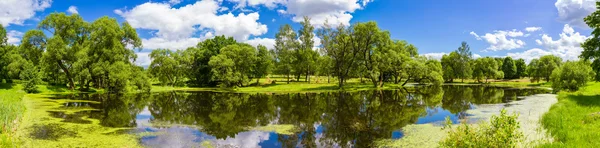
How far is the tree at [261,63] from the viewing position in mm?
83375

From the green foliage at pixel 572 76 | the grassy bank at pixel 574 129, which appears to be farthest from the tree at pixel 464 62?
the grassy bank at pixel 574 129

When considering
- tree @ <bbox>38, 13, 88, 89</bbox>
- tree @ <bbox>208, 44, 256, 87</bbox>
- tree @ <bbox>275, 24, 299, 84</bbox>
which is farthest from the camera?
tree @ <bbox>275, 24, 299, 84</bbox>

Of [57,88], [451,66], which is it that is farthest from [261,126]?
[451,66]

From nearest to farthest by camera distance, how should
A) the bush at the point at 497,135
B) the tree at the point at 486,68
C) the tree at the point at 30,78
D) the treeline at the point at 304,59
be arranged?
the bush at the point at 497,135
the tree at the point at 30,78
the treeline at the point at 304,59
the tree at the point at 486,68

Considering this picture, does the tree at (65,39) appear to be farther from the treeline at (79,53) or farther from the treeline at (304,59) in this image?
the treeline at (304,59)

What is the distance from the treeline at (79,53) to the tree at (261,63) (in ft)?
91.8

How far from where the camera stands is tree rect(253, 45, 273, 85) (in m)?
83.4

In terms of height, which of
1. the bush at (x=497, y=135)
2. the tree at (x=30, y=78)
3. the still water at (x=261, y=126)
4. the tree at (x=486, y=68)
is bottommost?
the still water at (x=261, y=126)

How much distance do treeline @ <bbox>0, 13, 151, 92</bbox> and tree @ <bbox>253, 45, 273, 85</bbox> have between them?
27966mm

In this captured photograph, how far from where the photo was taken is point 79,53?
54.6 meters

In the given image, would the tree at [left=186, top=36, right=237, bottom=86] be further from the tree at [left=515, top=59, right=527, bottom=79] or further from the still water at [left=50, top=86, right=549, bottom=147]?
the tree at [left=515, top=59, right=527, bottom=79]

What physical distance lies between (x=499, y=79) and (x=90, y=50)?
5223 inches

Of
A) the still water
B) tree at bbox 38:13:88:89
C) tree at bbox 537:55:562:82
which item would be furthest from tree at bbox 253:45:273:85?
tree at bbox 537:55:562:82

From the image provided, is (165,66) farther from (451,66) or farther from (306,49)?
(451,66)
